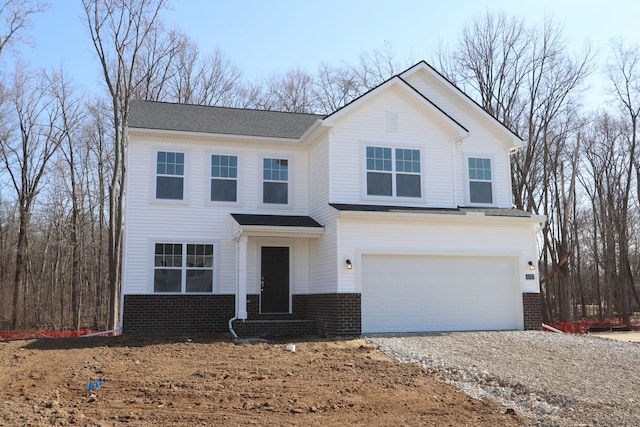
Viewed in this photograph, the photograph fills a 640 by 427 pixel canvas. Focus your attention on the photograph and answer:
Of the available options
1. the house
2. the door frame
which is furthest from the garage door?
the door frame

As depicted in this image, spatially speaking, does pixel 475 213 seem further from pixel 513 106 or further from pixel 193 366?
pixel 513 106

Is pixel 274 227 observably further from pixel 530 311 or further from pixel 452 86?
pixel 452 86

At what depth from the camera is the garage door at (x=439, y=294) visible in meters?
15.0

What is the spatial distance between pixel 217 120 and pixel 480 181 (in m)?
8.19

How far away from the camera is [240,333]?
15.1m

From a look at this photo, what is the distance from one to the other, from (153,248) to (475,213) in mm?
8773

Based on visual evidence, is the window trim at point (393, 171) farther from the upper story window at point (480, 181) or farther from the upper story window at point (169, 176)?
the upper story window at point (169, 176)

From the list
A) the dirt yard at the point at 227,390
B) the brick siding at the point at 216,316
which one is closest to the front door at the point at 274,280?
the brick siding at the point at 216,316

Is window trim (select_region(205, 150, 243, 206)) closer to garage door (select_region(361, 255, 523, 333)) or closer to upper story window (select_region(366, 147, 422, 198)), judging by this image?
upper story window (select_region(366, 147, 422, 198))

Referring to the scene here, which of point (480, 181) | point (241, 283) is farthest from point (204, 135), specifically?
point (480, 181)

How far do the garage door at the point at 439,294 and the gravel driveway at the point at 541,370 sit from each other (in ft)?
3.14

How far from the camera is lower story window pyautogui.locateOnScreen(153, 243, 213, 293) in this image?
16062mm

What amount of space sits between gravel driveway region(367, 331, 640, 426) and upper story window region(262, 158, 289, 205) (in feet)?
18.3

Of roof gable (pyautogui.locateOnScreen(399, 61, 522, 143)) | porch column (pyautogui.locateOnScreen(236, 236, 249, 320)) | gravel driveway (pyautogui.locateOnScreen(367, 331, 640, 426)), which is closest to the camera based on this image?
gravel driveway (pyautogui.locateOnScreen(367, 331, 640, 426))
